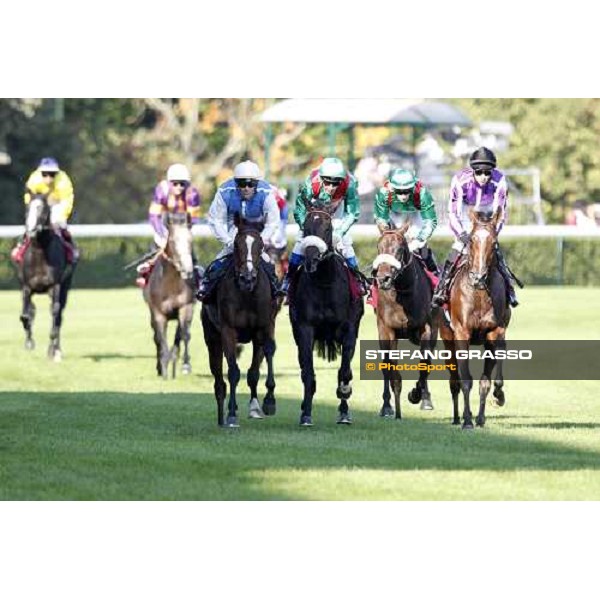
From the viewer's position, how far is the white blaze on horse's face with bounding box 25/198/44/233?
2227 cm

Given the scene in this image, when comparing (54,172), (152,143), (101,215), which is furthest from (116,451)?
(152,143)

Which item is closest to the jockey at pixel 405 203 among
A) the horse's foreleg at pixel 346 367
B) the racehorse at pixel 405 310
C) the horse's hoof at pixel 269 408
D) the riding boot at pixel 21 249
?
the racehorse at pixel 405 310

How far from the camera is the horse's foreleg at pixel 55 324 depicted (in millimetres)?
22625

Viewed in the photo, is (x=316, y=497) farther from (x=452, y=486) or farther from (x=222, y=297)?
(x=222, y=297)

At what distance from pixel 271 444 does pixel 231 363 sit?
1.01m

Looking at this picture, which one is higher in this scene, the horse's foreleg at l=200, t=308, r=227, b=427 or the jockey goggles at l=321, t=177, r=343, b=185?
the jockey goggles at l=321, t=177, r=343, b=185

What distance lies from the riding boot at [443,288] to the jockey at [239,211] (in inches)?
50.4

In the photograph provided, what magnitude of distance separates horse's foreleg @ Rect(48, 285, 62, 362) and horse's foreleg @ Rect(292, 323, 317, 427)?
8.42 m

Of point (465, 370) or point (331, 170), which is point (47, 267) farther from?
point (465, 370)

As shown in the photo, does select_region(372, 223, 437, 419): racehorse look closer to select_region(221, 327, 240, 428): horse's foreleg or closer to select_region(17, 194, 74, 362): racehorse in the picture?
select_region(221, 327, 240, 428): horse's foreleg

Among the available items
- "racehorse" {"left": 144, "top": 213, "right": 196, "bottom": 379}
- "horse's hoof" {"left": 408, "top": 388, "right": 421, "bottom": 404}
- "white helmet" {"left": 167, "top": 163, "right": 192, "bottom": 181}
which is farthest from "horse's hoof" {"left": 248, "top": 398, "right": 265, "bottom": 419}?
"white helmet" {"left": 167, "top": 163, "right": 192, "bottom": 181}

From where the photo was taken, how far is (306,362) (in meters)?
14.3

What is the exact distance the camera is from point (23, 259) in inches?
905

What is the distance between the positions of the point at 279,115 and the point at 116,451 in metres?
32.8
